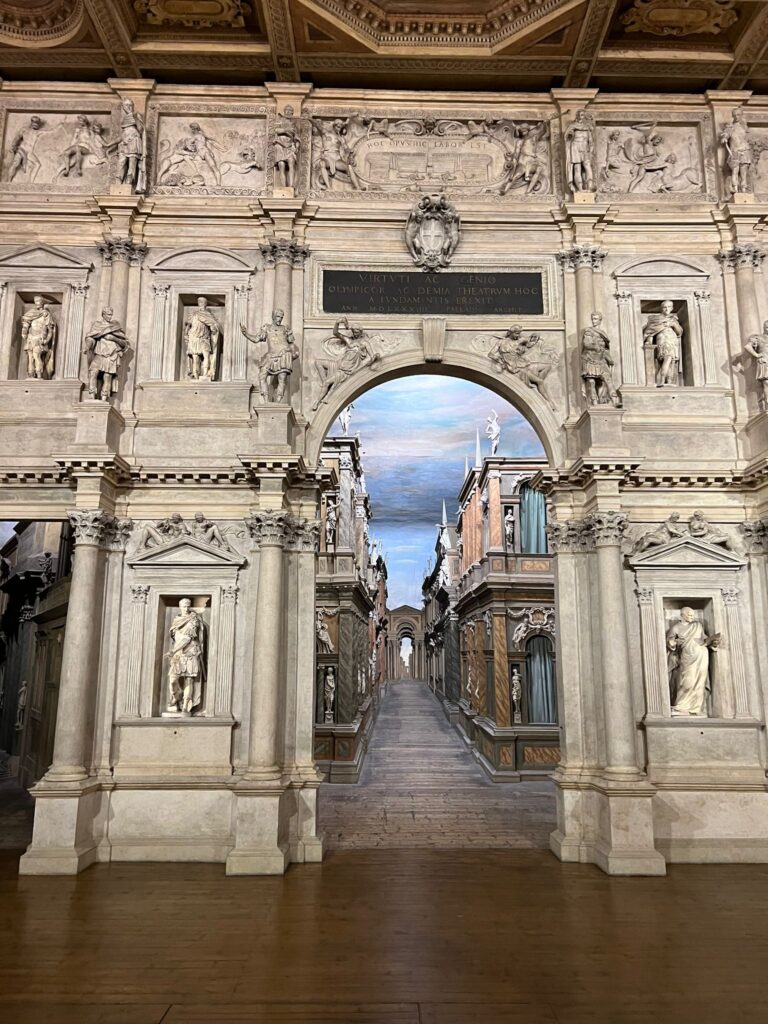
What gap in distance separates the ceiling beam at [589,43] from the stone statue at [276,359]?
6163 millimetres

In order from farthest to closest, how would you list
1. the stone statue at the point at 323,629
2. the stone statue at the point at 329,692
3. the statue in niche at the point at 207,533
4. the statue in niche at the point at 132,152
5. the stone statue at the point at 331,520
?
the stone statue at the point at 331,520 < the stone statue at the point at 323,629 < the stone statue at the point at 329,692 < the statue in niche at the point at 132,152 < the statue in niche at the point at 207,533

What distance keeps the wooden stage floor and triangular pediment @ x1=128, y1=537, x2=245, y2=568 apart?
4.03 m

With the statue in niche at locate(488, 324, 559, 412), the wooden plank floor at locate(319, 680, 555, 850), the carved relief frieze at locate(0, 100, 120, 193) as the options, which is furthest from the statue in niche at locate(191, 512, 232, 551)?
the carved relief frieze at locate(0, 100, 120, 193)

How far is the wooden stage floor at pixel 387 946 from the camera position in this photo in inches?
230

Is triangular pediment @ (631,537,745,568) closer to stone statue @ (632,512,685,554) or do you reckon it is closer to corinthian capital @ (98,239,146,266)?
stone statue @ (632,512,685,554)

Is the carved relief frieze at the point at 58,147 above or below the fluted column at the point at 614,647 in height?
above

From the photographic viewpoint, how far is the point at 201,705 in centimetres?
1069

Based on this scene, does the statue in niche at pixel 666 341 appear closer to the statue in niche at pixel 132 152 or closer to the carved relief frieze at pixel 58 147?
the statue in niche at pixel 132 152

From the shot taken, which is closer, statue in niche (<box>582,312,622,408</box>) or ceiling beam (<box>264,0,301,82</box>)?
statue in niche (<box>582,312,622,408</box>)

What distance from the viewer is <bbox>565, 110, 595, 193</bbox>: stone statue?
11.9m

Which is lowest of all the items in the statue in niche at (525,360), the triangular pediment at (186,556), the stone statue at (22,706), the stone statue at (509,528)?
the stone statue at (22,706)

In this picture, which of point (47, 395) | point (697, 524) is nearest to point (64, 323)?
point (47, 395)

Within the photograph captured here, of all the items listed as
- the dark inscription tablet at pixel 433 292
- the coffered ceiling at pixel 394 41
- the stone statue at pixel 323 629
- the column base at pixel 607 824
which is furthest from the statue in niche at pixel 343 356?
the stone statue at pixel 323 629

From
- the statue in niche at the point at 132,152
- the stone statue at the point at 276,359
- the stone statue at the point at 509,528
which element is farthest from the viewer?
the stone statue at the point at 509,528
